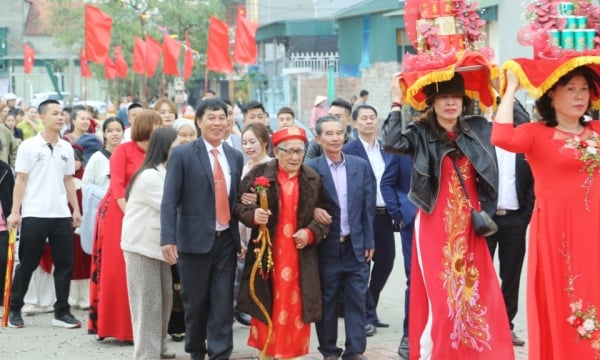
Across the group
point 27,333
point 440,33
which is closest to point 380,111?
point 27,333

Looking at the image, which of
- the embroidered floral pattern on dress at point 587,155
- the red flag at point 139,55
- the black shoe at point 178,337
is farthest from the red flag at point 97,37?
the embroidered floral pattern on dress at point 587,155

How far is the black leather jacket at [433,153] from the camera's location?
23.5 ft

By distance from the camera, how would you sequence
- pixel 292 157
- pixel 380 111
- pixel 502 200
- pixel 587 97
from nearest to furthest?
pixel 587 97 < pixel 292 157 < pixel 502 200 < pixel 380 111

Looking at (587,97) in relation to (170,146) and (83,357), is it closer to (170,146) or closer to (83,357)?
(170,146)

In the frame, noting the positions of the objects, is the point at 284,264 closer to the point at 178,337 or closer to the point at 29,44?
the point at 178,337

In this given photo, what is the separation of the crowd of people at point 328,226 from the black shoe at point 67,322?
13mm

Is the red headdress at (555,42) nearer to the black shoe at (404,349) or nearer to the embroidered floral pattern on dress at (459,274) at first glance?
the embroidered floral pattern on dress at (459,274)

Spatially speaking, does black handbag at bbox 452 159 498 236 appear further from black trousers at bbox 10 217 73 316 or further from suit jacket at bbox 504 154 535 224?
black trousers at bbox 10 217 73 316

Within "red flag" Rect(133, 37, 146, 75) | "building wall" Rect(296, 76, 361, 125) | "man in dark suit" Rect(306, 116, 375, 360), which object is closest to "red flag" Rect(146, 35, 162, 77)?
"red flag" Rect(133, 37, 146, 75)

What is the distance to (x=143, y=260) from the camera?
28.3 feet

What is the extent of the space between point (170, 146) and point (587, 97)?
3611 millimetres

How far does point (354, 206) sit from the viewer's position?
28.1 ft

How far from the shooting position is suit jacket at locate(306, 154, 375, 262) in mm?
8477

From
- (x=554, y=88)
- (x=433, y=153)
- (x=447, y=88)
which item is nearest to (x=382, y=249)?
(x=433, y=153)
